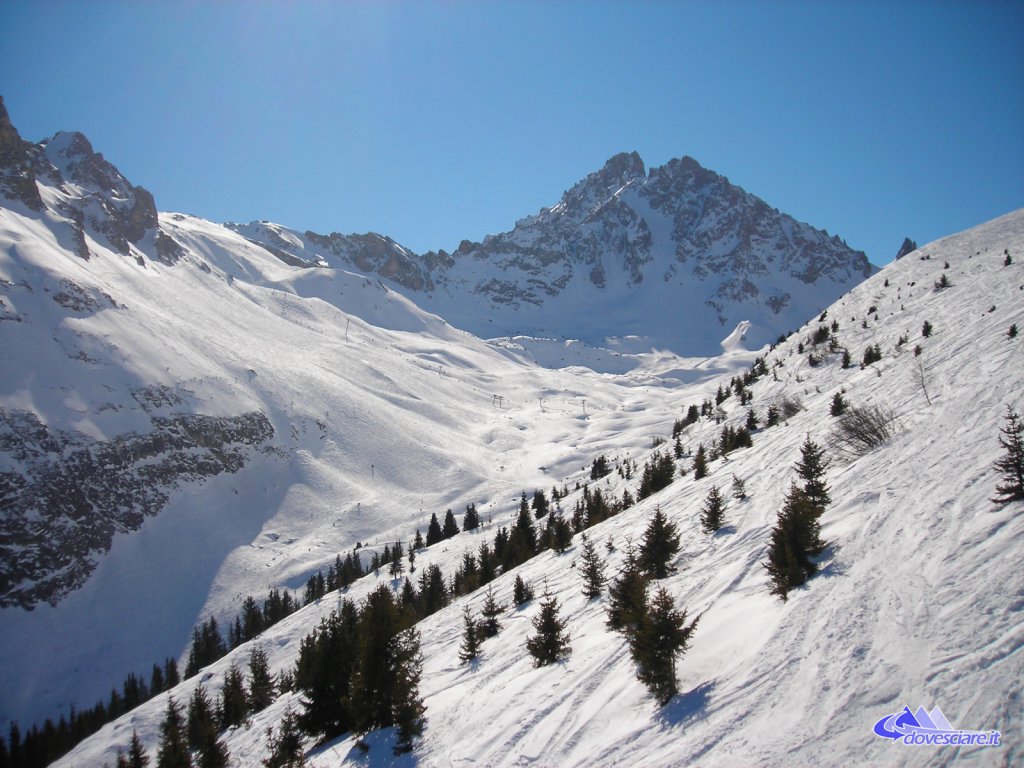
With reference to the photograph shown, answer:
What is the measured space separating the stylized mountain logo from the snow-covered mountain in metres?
0.11

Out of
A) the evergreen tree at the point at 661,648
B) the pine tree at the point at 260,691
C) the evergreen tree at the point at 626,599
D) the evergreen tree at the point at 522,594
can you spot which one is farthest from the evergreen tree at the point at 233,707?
the evergreen tree at the point at 661,648

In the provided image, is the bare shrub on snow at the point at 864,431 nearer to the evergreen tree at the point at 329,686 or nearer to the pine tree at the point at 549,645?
the pine tree at the point at 549,645

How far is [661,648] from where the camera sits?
9156 mm

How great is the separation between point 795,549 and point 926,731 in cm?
479

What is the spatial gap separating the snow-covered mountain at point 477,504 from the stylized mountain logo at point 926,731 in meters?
0.11

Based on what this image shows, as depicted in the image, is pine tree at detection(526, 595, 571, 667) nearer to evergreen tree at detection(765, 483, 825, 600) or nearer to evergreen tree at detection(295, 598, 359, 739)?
evergreen tree at detection(765, 483, 825, 600)

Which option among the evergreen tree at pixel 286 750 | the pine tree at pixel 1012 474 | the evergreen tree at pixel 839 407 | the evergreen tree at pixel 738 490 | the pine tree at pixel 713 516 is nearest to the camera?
the pine tree at pixel 1012 474

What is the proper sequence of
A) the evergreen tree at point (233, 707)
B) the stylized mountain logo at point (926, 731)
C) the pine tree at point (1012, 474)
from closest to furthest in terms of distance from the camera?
the stylized mountain logo at point (926, 731) → the pine tree at point (1012, 474) → the evergreen tree at point (233, 707)

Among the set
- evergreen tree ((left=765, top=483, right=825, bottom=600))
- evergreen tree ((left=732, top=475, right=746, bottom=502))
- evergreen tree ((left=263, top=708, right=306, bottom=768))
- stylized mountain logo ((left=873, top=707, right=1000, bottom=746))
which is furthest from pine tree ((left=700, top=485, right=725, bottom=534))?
evergreen tree ((left=263, top=708, right=306, bottom=768))

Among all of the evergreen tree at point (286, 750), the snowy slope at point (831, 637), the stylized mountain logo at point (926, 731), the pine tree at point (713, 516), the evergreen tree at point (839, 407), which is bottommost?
the stylized mountain logo at point (926, 731)

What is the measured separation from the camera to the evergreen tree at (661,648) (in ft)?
29.5

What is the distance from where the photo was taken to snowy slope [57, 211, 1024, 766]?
6.73 metres

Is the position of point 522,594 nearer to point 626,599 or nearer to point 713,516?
point 713,516

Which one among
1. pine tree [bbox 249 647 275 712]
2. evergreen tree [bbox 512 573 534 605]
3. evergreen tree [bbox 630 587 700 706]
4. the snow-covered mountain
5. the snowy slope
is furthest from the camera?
pine tree [bbox 249 647 275 712]
